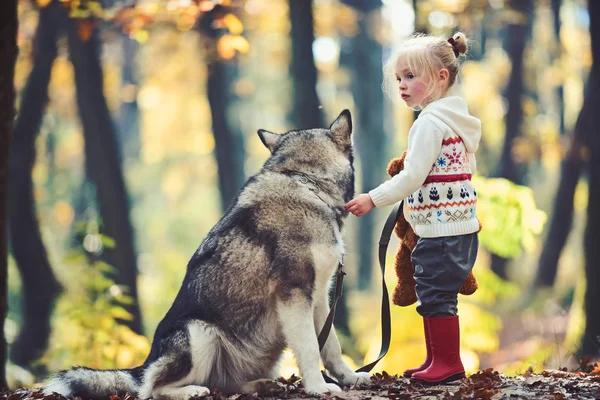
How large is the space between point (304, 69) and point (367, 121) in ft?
32.3

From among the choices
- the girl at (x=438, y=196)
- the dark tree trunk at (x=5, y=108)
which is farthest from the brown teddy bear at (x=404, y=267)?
the dark tree trunk at (x=5, y=108)

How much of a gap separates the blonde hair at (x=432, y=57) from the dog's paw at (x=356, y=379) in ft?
5.73

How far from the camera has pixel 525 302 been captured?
14.0m

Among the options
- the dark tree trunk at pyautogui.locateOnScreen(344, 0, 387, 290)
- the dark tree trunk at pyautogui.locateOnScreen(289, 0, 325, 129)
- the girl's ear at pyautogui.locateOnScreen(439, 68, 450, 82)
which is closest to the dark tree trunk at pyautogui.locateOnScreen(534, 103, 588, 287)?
the dark tree trunk at pyautogui.locateOnScreen(289, 0, 325, 129)

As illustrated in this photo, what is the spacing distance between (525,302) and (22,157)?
10401 mm

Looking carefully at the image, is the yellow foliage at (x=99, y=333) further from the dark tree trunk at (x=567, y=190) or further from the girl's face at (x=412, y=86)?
the dark tree trunk at (x=567, y=190)

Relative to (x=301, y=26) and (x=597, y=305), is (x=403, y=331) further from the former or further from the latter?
(x=301, y=26)

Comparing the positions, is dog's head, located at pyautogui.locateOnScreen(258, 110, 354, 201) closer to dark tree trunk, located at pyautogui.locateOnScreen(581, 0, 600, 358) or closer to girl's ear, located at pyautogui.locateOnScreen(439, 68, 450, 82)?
girl's ear, located at pyautogui.locateOnScreen(439, 68, 450, 82)

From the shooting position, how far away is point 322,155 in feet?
13.7

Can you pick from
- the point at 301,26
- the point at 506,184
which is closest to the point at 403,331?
the point at 506,184

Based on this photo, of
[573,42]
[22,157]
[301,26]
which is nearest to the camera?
[301,26]

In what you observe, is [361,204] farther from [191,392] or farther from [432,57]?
[191,392]

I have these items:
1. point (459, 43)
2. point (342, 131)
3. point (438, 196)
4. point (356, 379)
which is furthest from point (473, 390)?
point (459, 43)

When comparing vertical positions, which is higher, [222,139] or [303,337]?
[222,139]
